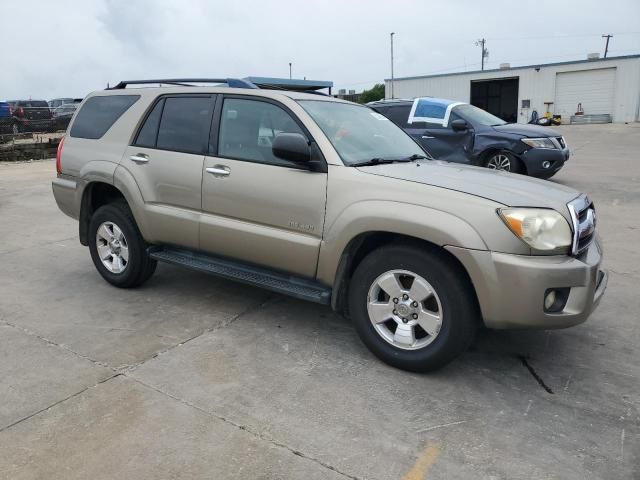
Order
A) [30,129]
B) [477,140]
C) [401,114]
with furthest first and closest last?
[30,129] < [401,114] < [477,140]

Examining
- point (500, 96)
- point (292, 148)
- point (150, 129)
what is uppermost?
point (500, 96)

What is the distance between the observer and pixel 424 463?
2.57m

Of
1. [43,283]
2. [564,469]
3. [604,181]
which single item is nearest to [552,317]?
[564,469]

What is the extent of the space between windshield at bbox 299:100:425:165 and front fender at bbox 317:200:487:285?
1.51 ft

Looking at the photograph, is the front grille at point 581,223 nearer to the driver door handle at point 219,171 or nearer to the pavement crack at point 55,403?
the driver door handle at point 219,171

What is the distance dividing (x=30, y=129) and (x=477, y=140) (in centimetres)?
2230

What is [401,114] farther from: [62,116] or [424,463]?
[62,116]

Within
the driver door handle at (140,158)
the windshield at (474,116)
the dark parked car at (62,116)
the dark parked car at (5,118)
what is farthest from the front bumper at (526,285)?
the dark parked car at (5,118)

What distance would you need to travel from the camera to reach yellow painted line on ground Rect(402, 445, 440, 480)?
248 cm

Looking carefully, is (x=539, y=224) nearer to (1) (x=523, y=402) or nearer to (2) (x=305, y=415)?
(1) (x=523, y=402)

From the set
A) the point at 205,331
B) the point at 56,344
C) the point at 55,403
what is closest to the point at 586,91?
the point at 205,331

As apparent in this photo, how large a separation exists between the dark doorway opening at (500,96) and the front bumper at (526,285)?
132ft

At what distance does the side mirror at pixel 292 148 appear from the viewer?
138 inches

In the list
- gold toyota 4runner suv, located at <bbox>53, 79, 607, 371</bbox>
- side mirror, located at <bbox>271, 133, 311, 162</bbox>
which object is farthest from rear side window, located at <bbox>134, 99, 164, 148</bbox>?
side mirror, located at <bbox>271, 133, 311, 162</bbox>
